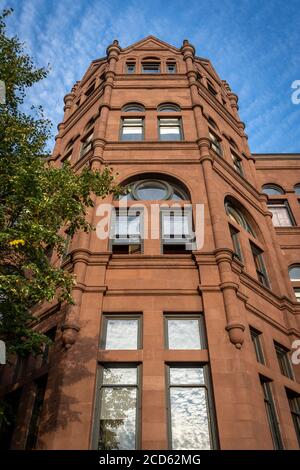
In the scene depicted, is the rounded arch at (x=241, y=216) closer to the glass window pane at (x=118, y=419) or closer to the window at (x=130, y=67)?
the glass window pane at (x=118, y=419)

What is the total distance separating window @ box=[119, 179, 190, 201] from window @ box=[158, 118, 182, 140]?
3.63m

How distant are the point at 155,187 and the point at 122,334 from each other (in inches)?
278

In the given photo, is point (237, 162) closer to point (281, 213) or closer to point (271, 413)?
point (281, 213)

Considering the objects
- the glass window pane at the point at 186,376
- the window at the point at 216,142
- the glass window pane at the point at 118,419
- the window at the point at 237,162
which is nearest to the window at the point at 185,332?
the glass window pane at the point at 186,376

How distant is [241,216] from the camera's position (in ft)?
59.0

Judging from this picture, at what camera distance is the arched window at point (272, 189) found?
25.6 m

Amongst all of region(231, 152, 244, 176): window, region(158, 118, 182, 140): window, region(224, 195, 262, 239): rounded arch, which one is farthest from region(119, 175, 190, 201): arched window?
region(231, 152, 244, 176): window

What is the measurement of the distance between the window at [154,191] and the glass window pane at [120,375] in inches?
278

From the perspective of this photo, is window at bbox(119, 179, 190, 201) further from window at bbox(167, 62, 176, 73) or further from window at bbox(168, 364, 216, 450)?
window at bbox(167, 62, 176, 73)

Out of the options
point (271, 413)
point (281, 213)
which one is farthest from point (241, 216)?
point (271, 413)

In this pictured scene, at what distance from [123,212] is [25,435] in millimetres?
8298
